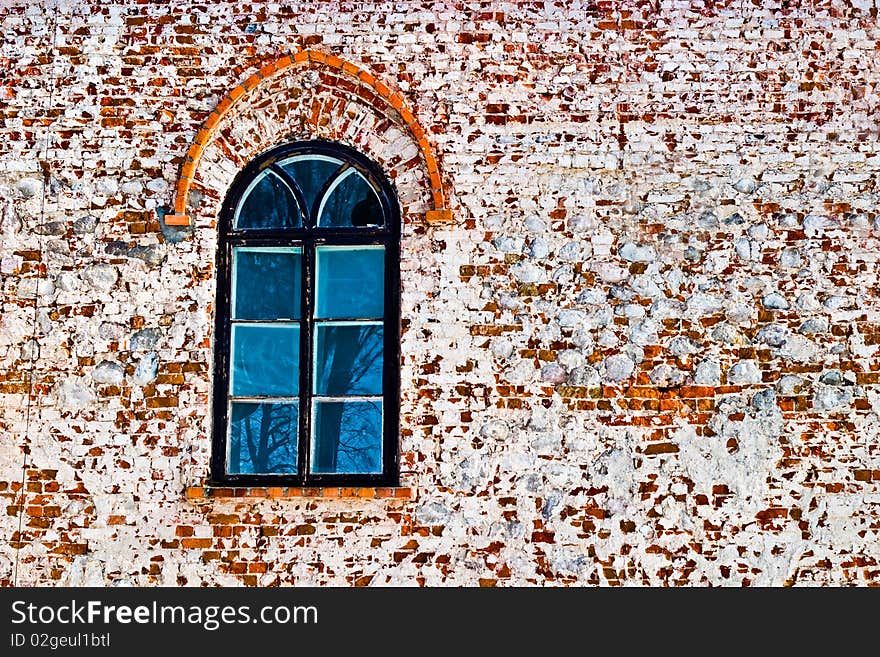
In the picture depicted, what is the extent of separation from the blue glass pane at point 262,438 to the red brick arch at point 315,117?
3.85 ft

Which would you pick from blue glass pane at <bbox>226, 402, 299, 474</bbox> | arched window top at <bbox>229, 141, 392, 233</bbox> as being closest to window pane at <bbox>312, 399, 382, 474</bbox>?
blue glass pane at <bbox>226, 402, 299, 474</bbox>

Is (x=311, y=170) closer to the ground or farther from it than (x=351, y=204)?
farther from it

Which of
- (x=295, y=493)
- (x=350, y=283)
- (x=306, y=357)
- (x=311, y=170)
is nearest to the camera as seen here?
(x=295, y=493)

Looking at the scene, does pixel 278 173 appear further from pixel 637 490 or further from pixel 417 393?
pixel 637 490

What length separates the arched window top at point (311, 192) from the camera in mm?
6449

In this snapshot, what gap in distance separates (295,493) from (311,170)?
192 cm

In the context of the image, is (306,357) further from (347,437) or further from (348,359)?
(347,437)

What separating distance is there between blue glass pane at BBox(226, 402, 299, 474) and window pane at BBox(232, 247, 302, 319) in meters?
0.55

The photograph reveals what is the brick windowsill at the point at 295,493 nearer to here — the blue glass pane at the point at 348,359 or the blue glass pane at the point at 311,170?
the blue glass pane at the point at 348,359

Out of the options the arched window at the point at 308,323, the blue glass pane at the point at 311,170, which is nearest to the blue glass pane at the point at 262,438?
the arched window at the point at 308,323

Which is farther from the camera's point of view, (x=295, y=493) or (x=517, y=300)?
(x=517, y=300)

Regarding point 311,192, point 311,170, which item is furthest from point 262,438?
point 311,170

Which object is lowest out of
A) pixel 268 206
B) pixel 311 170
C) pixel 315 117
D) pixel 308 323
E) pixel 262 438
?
pixel 262 438

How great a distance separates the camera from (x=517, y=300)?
6.20m
